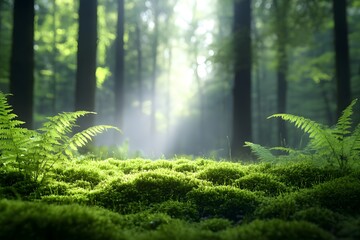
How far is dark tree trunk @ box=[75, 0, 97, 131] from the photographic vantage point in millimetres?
9062

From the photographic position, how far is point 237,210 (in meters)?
4.02

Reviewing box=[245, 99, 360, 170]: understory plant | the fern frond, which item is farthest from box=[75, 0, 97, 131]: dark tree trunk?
box=[245, 99, 360, 170]: understory plant

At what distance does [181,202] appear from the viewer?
4195mm

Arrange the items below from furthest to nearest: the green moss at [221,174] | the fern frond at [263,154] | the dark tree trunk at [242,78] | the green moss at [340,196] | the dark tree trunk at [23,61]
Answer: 1. the dark tree trunk at [242,78]
2. the dark tree trunk at [23,61]
3. the fern frond at [263,154]
4. the green moss at [221,174]
5. the green moss at [340,196]

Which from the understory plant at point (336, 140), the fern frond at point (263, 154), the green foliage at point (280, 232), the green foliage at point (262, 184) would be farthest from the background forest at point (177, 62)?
the green foliage at point (280, 232)

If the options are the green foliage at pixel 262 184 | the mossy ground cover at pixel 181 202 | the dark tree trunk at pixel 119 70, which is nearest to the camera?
the mossy ground cover at pixel 181 202

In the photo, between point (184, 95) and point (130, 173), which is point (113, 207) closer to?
point (130, 173)

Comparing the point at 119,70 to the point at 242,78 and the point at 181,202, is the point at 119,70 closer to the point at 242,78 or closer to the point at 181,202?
the point at 242,78

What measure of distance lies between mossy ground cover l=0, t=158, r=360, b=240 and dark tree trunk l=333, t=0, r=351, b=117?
6565 mm

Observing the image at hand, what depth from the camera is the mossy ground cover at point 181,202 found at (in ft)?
10.2

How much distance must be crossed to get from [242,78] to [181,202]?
8.24 m

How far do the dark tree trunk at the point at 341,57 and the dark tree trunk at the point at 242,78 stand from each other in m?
2.92

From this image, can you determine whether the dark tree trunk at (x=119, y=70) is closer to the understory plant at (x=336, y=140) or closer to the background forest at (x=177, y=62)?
the background forest at (x=177, y=62)

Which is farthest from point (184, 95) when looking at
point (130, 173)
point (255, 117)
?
point (130, 173)
